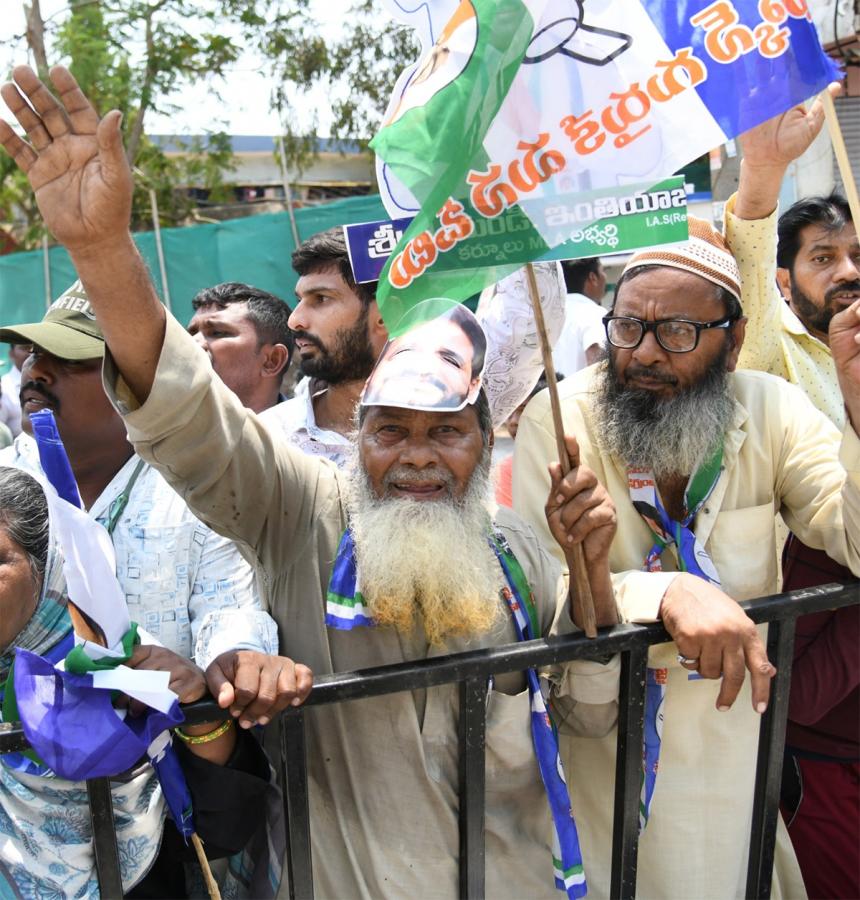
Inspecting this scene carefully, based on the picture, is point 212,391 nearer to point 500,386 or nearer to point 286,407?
point 500,386

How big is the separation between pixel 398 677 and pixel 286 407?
1.72 m

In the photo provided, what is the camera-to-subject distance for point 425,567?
200 cm

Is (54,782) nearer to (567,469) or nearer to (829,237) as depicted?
(567,469)

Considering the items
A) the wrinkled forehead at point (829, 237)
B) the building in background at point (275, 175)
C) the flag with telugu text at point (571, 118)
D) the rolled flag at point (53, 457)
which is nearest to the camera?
the rolled flag at point (53, 457)

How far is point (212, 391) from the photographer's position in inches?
68.6

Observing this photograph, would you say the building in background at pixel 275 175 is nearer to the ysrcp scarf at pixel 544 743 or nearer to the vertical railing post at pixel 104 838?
the ysrcp scarf at pixel 544 743

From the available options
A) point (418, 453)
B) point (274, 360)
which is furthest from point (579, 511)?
point (274, 360)

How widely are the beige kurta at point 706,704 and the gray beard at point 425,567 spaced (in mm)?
329

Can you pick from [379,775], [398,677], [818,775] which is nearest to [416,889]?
[379,775]

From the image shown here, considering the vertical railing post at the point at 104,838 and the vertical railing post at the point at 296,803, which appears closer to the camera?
the vertical railing post at the point at 104,838

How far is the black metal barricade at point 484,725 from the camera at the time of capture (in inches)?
69.0

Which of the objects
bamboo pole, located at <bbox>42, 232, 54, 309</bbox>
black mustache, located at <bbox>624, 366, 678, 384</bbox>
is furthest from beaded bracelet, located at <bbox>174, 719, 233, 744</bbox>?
bamboo pole, located at <bbox>42, 232, 54, 309</bbox>

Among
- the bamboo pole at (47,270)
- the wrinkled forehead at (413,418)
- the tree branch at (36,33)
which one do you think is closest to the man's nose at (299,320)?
the wrinkled forehead at (413,418)

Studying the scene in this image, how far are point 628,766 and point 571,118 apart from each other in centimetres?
132
